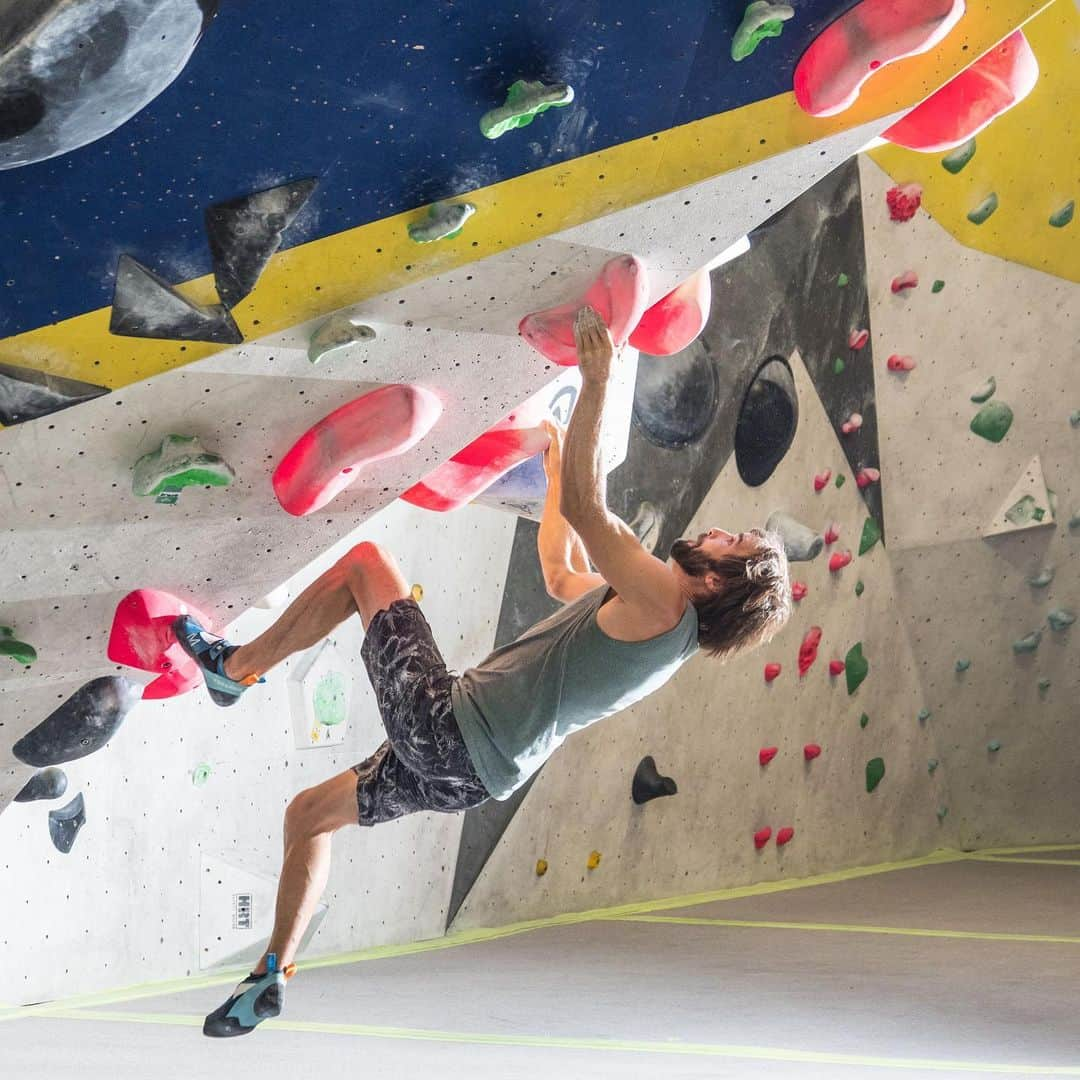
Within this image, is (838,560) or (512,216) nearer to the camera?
(512,216)

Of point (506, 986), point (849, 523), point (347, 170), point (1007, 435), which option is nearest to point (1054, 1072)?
point (506, 986)

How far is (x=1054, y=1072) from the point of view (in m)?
2.54

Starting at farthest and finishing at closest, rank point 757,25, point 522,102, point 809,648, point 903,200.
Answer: point 809,648 < point 903,200 < point 757,25 < point 522,102

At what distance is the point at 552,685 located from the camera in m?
2.25

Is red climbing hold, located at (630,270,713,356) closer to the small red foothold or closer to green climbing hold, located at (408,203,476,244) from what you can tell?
green climbing hold, located at (408,203,476,244)

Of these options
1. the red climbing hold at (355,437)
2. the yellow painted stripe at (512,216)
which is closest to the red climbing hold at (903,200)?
the yellow painted stripe at (512,216)

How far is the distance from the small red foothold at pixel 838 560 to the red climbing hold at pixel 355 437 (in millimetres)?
3432

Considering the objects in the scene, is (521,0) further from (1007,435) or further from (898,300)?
(1007,435)

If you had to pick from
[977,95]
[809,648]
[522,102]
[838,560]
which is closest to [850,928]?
[809,648]

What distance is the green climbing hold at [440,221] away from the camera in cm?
182

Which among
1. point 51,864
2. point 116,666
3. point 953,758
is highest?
point 116,666

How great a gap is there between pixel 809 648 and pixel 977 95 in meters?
3.37

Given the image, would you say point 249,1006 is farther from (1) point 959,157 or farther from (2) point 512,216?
(1) point 959,157

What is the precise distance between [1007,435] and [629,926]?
251cm
